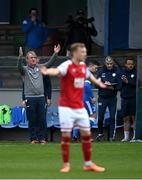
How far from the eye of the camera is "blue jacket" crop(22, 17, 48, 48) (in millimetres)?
23531

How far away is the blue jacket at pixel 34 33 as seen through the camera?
77.2 ft

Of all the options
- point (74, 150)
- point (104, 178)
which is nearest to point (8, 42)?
point (74, 150)

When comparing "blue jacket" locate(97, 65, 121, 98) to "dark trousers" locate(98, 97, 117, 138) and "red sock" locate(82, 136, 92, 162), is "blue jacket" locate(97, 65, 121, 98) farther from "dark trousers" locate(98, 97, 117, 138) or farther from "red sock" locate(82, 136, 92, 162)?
"red sock" locate(82, 136, 92, 162)

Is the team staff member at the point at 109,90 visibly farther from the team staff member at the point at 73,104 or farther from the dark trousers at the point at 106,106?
the team staff member at the point at 73,104

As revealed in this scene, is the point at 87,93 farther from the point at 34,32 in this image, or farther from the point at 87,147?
the point at 87,147

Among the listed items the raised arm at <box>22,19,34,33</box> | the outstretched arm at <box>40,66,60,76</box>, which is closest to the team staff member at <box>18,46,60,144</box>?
the raised arm at <box>22,19,34,33</box>

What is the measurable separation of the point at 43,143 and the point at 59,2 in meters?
8.97

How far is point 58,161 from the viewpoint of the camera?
48.9ft

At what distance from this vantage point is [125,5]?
24.3 meters

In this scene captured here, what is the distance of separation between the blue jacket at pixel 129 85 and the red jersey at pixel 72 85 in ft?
22.3

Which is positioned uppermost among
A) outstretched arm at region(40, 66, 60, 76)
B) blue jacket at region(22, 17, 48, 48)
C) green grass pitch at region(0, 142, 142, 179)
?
blue jacket at region(22, 17, 48, 48)

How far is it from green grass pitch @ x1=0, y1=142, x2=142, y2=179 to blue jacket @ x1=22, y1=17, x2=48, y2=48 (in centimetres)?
564

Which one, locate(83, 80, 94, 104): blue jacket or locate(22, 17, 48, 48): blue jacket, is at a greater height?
locate(22, 17, 48, 48): blue jacket

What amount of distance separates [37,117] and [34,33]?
5.14 m
